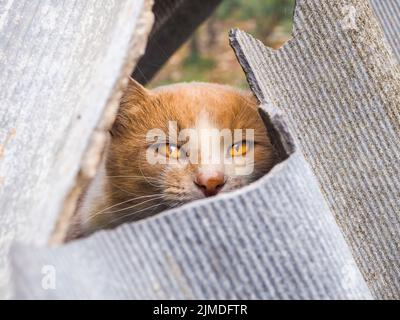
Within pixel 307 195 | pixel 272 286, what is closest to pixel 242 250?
pixel 272 286

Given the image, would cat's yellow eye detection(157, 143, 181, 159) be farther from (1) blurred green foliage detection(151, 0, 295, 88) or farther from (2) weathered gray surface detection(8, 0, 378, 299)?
(1) blurred green foliage detection(151, 0, 295, 88)

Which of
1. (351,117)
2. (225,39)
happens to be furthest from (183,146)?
(225,39)

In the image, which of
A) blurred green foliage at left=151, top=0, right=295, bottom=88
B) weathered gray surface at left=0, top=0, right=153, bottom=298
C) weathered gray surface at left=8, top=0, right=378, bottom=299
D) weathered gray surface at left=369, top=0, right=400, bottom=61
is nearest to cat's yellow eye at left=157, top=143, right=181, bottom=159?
weathered gray surface at left=0, top=0, right=153, bottom=298

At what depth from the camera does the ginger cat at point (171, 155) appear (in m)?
1.95

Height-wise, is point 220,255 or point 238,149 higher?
point 238,149

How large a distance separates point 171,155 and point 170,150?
2 centimetres

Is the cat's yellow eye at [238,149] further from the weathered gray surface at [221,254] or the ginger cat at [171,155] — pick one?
the weathered gray surface at [221,254]

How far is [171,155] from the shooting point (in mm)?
2045

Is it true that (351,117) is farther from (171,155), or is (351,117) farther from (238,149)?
(171,155)

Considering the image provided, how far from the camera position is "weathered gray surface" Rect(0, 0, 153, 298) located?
1.16m

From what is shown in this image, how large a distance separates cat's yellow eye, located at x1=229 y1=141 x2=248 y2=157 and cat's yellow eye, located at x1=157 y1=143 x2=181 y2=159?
183 millimetres

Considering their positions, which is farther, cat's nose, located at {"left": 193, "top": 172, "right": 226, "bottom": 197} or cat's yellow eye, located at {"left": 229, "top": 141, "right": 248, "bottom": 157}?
cat's yellow eye, located at {"left": 229, "top": 141, "right": 248, "bottom": 157}

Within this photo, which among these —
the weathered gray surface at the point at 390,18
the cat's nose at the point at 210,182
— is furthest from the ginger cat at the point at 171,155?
the weathered gray surface at the point at 390,18

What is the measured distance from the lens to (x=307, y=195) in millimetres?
1287
